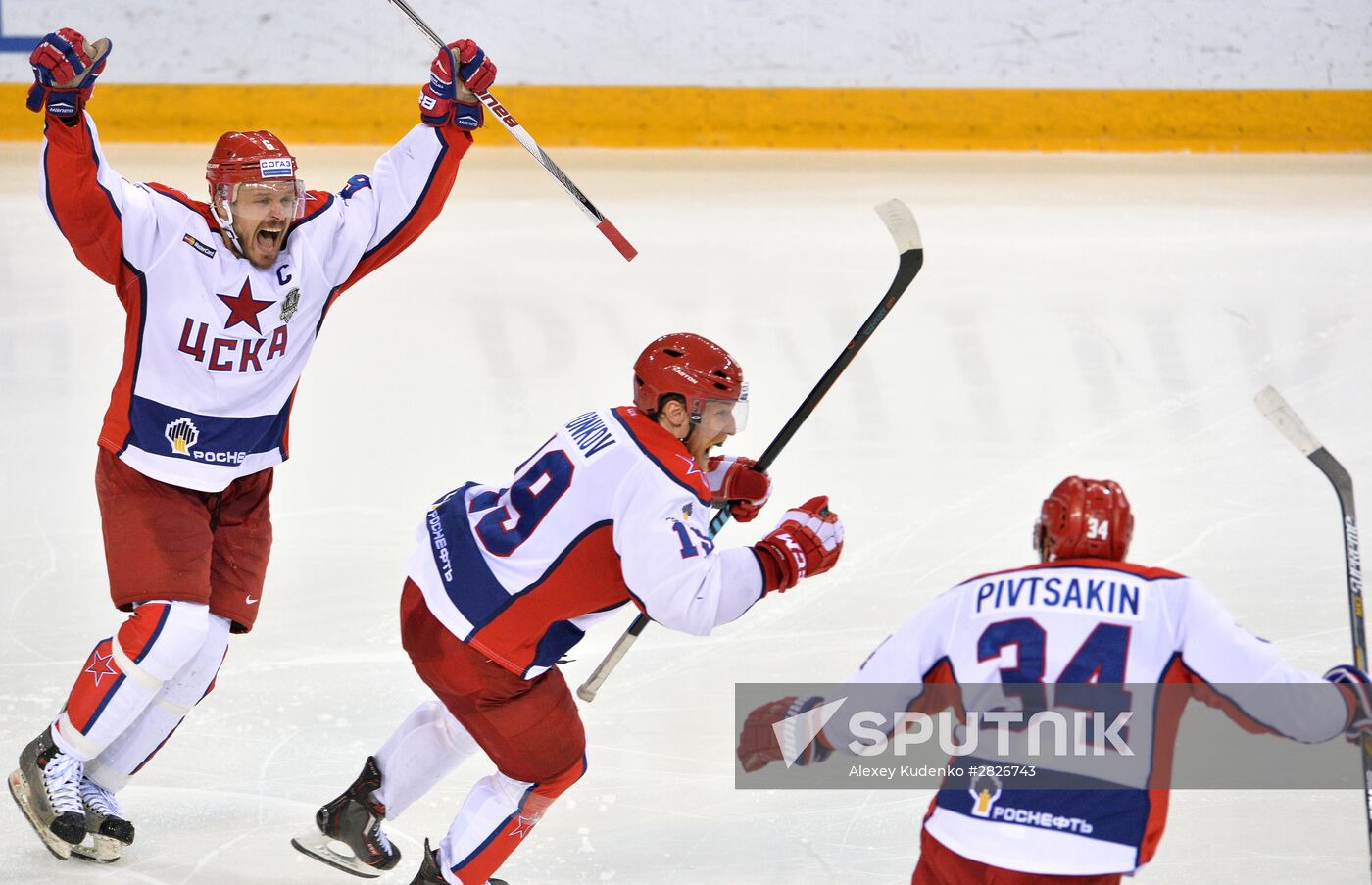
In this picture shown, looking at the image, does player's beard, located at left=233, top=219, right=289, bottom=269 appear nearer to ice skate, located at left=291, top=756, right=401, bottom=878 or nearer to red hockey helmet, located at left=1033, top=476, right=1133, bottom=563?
ice skate, located at left=291, top=756, right=401, bottom=878

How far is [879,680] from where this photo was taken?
2111mm

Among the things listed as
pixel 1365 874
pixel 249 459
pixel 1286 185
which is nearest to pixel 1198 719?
pixel 1365 874

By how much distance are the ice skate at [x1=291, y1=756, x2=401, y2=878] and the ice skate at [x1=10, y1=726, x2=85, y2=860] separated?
374 millimetres

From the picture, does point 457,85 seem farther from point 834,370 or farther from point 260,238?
point 834,370

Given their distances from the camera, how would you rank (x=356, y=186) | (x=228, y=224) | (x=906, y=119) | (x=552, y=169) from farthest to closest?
(x=906, y=119), (x=552, y=169), (x=356, y=186), (x=228, y=224)

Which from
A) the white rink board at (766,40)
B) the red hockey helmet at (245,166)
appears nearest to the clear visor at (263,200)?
the red hockey helmet at (245,166)

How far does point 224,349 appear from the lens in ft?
9.92

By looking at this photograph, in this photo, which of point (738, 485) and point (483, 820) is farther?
point (738, 485)

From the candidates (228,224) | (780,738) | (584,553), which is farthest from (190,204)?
(780,738)

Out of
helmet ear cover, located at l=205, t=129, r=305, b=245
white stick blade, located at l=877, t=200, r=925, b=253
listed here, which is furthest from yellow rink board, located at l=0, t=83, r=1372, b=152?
helmet ear cover, located at l=205, t=129, r=305, b=245

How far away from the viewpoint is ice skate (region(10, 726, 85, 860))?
2.96 metres

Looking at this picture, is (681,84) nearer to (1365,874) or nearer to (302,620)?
(302,620)

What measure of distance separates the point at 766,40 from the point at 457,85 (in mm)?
7662

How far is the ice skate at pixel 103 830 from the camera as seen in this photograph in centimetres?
298
